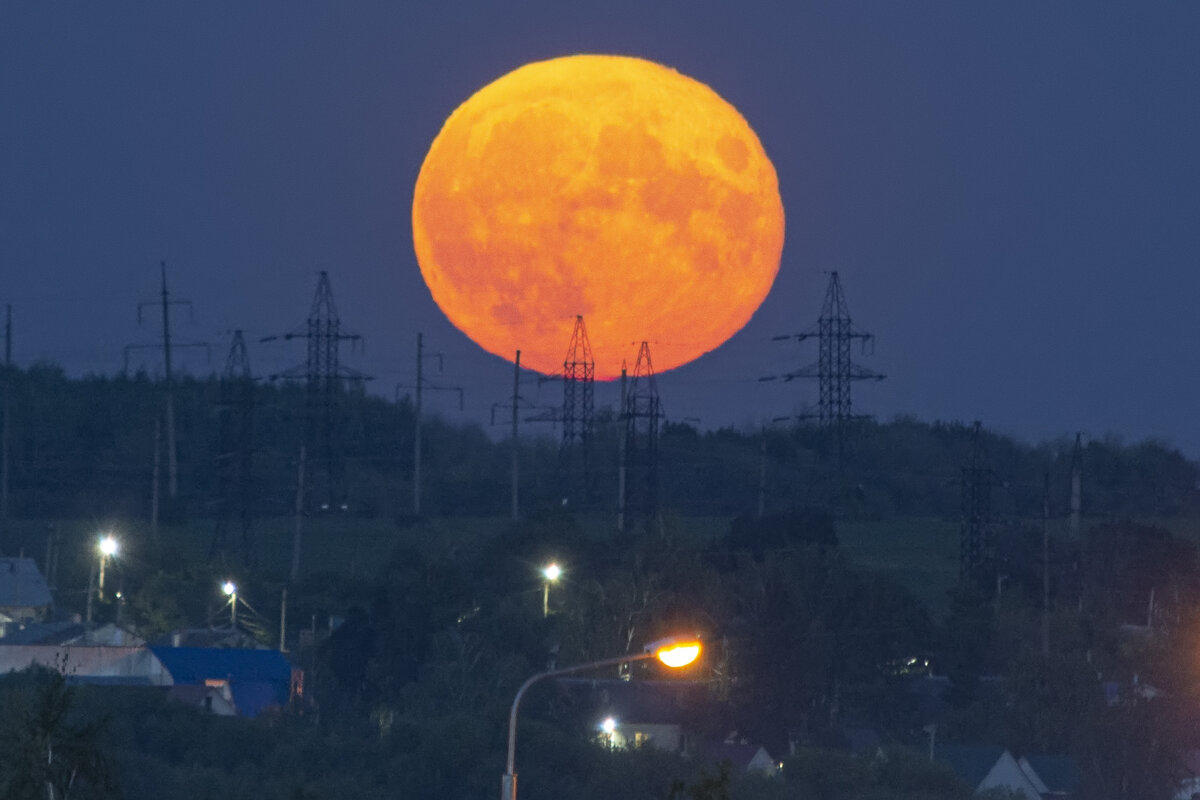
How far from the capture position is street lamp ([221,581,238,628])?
6506 centimetres

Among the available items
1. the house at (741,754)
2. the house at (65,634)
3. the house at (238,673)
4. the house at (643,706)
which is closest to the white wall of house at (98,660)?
the house at (238,673)

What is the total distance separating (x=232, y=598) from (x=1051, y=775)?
2545cm

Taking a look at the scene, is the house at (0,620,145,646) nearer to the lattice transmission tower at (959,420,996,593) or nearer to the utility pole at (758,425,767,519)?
the utility pole at (758,425,767,519)

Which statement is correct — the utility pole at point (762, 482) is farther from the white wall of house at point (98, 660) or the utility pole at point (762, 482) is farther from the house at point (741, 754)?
the white wall of house at point (98, 660)

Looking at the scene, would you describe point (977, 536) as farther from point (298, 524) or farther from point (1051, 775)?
point (298, 524)

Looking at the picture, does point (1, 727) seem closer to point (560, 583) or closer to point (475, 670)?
point (475, 670)

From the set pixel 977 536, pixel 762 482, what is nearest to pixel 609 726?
pixel 977 536

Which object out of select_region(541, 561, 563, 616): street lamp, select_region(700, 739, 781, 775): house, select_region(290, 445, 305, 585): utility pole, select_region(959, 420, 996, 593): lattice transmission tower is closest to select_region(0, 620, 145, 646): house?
select_region(541, 561, 563, 616): street lamp

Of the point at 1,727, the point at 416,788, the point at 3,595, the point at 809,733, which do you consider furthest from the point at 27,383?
the point at 1,727

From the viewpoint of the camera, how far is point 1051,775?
5900 centimetres

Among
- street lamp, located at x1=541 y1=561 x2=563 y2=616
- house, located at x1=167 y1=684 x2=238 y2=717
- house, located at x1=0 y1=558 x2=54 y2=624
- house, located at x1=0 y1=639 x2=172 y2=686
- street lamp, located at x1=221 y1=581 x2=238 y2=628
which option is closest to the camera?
house, located at x1=167 y1=684 x2=238 y2=717

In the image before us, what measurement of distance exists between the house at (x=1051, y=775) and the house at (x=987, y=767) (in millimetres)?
469

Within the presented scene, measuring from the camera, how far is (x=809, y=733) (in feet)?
206

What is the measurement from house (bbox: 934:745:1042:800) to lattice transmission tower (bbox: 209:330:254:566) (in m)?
28.8
